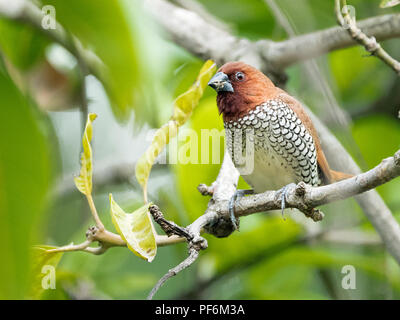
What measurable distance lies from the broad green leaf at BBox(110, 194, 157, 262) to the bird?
69 cm

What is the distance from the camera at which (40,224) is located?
1.03ft

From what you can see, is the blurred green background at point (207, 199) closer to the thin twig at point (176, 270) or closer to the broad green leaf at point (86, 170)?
the broad green leaf at point (86, 170)

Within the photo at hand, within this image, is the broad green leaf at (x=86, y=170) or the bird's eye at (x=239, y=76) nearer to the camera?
the broad green leaf at (x=86, y=170)

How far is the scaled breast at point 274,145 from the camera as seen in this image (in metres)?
1.68

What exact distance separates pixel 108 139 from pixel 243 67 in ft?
2.18

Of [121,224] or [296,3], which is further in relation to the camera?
[121,224]

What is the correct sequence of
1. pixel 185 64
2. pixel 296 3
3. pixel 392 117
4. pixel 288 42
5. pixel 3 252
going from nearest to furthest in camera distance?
pixel 3 252 < pixel 296 3 < pixel 288 42 < pixel 185 64 < pixel 392 117

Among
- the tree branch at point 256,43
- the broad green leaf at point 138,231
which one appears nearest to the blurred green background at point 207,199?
the tree branch at point 256,43

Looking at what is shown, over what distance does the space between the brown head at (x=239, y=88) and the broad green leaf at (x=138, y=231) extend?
27.8 inches

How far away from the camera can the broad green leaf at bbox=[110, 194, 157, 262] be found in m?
0.95

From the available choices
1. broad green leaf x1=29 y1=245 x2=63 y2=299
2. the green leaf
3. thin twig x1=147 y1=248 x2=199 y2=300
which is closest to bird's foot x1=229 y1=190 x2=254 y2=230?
thin twig x1=147 y1=248 x2=199 y2=300

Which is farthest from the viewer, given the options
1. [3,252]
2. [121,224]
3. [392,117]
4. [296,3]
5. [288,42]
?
[392,117]
